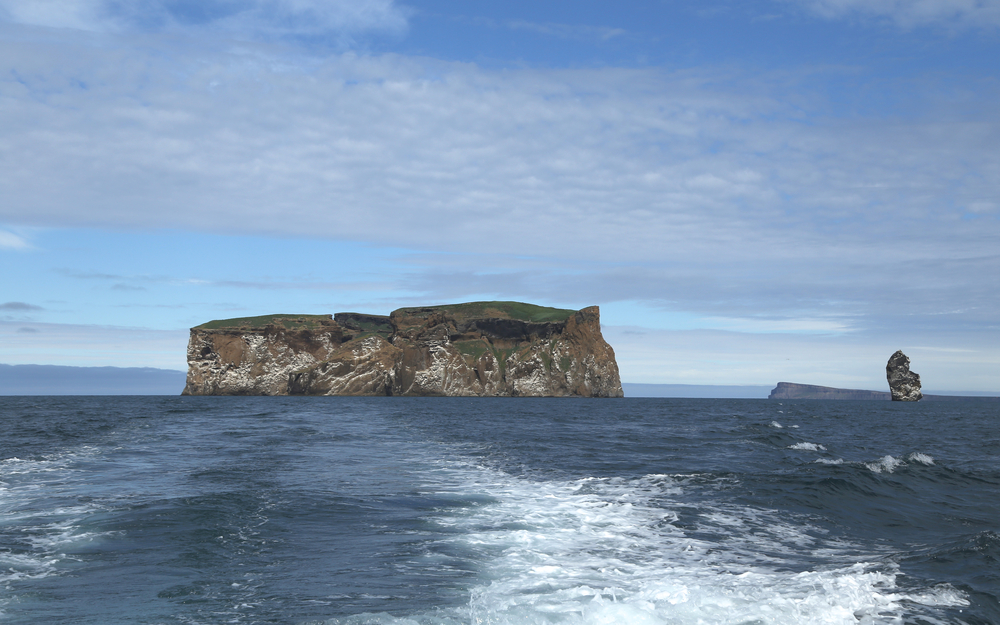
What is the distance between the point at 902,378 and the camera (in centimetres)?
18450

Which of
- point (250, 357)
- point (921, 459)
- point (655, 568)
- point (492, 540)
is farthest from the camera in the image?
point (250, 357)

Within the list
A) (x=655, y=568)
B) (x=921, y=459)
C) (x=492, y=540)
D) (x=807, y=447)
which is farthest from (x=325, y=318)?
(x=655, y=568)

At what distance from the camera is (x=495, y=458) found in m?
31.0

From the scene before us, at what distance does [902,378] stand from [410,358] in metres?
143

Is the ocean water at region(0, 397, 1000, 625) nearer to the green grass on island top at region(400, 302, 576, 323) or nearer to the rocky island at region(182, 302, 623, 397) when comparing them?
the rocky island at region(182, 302, 623, 397)

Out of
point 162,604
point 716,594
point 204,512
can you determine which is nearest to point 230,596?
point 162,604

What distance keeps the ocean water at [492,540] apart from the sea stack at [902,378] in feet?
595

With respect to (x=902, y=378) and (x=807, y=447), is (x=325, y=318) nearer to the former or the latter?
(x=807, y=447)

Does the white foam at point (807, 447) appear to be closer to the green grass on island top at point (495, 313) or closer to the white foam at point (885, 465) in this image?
the white foam at point (885, 465)

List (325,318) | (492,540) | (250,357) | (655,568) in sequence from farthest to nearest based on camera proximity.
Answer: (325,318) < (250,357) < (492,540) < (655,568)

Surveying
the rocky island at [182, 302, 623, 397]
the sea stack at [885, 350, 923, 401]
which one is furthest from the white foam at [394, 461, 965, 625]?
the sea stack at [885, 350, 923, 401]

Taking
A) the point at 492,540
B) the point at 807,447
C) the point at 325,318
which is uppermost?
the point at 325,318

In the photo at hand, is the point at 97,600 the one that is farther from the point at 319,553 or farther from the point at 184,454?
the point at 184,454

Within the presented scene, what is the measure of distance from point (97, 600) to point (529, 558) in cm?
765
